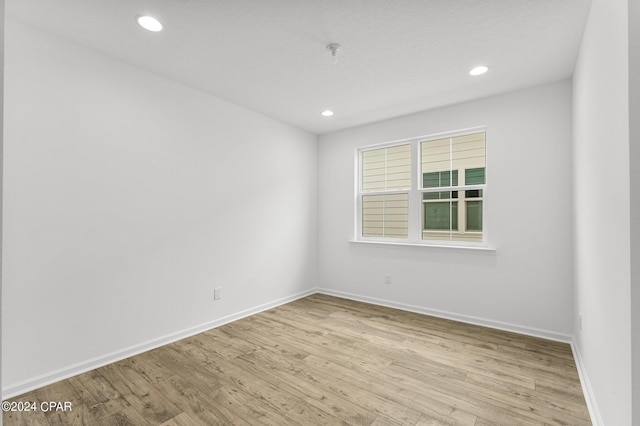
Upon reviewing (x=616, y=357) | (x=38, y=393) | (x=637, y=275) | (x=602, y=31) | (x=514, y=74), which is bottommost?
(x=38, y=393)

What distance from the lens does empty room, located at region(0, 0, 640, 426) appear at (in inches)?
75.0

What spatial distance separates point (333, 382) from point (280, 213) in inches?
94.9

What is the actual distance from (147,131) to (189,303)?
5.68ft

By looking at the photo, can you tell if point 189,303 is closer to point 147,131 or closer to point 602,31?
point 147,131

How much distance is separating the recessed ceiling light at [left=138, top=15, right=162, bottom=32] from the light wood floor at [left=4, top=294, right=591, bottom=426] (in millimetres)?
2588

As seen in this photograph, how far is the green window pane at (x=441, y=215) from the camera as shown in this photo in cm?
373

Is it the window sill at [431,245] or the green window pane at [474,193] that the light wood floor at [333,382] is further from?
the green window pane at [474,193]

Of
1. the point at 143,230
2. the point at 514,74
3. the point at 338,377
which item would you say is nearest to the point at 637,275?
the point at 338,377

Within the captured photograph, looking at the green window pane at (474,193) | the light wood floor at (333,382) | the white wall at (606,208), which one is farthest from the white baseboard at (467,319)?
the green window pane at (474,193)

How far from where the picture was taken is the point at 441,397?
6.79 ft

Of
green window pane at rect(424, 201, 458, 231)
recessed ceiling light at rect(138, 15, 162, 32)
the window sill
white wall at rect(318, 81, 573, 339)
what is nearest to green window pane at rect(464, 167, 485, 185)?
white wall at rect(318, 81, 573, 339)

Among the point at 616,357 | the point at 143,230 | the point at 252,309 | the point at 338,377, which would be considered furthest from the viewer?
the point at 252,309

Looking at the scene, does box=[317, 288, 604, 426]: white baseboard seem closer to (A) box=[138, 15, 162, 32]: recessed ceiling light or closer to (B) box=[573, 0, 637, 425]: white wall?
(B) box=[573, 0, 637, 425]: white wall

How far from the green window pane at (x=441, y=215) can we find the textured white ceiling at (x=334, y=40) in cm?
129
